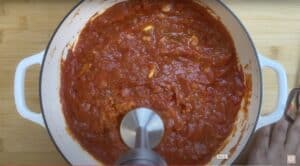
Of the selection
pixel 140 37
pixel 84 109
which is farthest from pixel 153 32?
pixel 84 109

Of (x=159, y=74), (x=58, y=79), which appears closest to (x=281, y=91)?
(x=159, y=74)

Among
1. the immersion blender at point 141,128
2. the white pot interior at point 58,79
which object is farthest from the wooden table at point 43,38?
the immersion blender at point 141,128

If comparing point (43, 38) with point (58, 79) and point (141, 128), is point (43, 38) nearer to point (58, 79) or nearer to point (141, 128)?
point (58, 79)

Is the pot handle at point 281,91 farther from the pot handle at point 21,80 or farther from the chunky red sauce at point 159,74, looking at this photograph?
the pot handle at point 21,80

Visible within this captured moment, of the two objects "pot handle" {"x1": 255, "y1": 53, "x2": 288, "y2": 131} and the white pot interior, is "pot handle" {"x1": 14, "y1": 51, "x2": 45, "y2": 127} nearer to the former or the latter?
the white pot interior

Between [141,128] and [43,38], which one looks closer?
[141,128]

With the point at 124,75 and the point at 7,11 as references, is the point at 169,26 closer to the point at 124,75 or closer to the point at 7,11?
the point at 124,75

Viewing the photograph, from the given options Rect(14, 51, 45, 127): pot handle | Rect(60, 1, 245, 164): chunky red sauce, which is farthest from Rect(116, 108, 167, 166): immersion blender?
Rect(14, 51, 45, 127): pot handle
